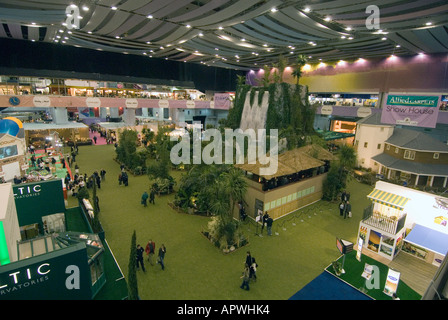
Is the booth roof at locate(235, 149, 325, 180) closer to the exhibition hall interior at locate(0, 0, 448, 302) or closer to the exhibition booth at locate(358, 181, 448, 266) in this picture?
the exhibition hall interior at locate(0, 0, 448, 302)

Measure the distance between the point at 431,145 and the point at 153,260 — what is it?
22218 millimetres

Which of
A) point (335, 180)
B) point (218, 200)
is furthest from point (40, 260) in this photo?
point (335, 180)

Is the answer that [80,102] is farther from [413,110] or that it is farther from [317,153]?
[413,110]

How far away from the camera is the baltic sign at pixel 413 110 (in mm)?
14117

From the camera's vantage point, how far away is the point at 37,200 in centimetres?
1130

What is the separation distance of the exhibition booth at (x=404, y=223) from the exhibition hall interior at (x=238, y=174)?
6 centimetres

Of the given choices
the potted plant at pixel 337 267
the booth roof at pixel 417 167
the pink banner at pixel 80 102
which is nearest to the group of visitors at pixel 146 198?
the potted plant at pixel 337 267

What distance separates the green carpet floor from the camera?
928 cm

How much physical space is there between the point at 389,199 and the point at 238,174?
7.35 m

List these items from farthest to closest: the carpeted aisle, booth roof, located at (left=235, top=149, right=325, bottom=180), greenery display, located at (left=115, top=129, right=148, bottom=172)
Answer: greenery display, located at (left=115, top=129, right=148, bottom=172) → booth roof, located at (left=235, top=149, right=325, bottom=180) → the carpeted aisle

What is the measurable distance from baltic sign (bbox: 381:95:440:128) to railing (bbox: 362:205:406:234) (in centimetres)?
634

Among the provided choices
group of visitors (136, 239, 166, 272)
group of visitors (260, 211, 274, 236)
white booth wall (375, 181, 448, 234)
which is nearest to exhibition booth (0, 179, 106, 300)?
group of visitors (136, 239, 166, 272)

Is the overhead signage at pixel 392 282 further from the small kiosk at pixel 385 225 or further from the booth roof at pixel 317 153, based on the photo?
the booth roof at pixel 317 153

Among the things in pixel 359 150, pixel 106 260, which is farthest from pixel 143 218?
A: pixel 359 150
